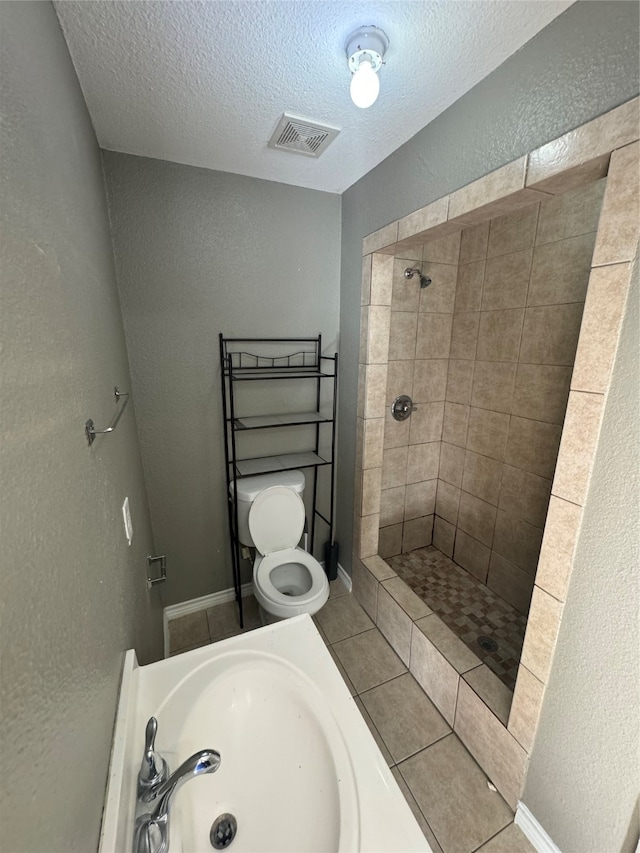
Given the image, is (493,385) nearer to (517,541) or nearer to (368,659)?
(517,541)

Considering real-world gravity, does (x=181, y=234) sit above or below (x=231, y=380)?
above

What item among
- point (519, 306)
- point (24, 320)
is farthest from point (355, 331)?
point (24, 320)

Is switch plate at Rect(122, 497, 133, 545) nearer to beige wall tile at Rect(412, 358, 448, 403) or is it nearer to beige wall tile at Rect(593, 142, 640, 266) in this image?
beige wall tile at Rect(593, 142, 640, 266)

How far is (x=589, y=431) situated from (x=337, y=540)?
180 centimetres

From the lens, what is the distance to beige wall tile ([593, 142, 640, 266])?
2.63 ft

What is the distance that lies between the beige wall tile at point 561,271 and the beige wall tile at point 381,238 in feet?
2.74

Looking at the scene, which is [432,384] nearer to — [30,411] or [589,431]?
[589,431]

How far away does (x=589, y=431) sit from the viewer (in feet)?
3.02

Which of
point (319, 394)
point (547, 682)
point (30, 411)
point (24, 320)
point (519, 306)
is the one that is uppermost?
point (519, 306)

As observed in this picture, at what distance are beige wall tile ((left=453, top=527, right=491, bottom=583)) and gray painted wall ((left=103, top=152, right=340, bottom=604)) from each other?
62.2 inches

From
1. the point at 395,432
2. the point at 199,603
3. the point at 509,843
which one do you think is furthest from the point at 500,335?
the point at 199,603

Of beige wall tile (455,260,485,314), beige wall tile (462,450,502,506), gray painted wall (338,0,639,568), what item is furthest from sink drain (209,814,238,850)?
beige wall tile (455,260,485,314)

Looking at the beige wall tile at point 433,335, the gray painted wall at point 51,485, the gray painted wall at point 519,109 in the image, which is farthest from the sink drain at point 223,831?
the beige wall tile at point 433,335

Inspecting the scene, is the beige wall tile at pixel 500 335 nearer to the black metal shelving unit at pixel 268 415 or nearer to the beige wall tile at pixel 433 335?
the beige wall tile at pixel 433 335
